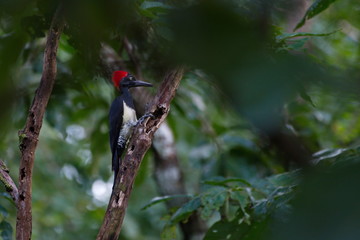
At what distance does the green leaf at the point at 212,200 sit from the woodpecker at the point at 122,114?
46.9 inches

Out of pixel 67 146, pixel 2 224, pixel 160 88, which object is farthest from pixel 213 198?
pixel 67 146

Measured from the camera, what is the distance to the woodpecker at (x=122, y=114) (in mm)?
4098

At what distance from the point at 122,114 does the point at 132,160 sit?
191cm

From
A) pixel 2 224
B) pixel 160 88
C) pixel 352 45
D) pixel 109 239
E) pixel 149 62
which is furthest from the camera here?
pixel 352 45

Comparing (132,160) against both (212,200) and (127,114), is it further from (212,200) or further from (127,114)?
(127,114)

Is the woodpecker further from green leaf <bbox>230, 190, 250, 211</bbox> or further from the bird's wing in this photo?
green leaf <bbox>230, 190, 250, 211</bbox>

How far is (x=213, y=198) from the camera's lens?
2951mm

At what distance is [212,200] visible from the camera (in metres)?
2.94

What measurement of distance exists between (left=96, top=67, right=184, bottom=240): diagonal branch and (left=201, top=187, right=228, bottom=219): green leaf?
2.15 feet

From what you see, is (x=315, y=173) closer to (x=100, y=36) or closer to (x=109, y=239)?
(x=100, y=36)

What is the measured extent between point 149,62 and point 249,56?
137 millimetres

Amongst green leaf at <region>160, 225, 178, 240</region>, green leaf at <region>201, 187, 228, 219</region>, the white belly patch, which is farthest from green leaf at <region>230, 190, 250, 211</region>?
the white belly patch

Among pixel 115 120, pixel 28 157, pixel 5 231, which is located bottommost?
pixel 28 157

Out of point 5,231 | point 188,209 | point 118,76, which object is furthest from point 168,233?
point 118,76
